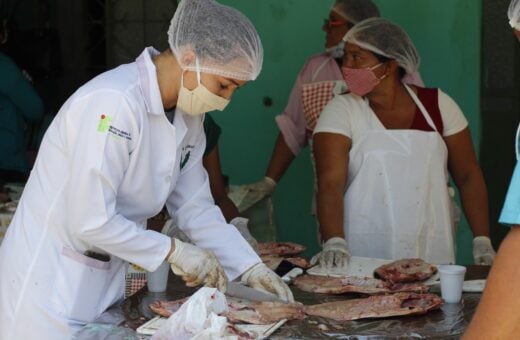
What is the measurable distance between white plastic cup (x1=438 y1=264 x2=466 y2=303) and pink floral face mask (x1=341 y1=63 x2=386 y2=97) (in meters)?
1.29

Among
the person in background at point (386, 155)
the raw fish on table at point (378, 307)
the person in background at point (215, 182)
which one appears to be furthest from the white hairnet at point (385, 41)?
the raw fish on table at point (378, 307)

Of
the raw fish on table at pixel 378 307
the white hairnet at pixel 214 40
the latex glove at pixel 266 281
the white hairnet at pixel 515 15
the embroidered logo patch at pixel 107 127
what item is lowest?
the latex glove at pixel 266 281

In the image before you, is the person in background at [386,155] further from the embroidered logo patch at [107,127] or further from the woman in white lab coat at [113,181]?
the embroidered logo patch at [107,127]

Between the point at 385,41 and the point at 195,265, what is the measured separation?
A: 1.82 metres

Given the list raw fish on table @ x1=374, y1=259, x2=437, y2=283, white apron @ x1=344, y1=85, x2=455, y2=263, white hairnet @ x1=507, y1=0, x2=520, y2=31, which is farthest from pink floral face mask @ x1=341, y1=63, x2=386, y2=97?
white hairnet @ x1=507, y1=0, x2=520, y2=31

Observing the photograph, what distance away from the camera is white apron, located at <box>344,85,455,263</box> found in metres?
4.62

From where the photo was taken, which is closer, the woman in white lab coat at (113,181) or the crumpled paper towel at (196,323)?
the crumpled paper towel at (196,323)

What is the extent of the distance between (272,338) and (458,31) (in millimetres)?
3720

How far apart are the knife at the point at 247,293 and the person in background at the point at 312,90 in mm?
1951

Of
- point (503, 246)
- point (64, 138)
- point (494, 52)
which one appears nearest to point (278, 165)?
point (494, 52)

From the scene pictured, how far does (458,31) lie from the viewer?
6320mm

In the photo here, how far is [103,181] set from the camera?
125 inches

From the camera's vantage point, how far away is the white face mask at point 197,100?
3.44 m

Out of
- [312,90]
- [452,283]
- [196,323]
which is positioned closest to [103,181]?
[196,323]
